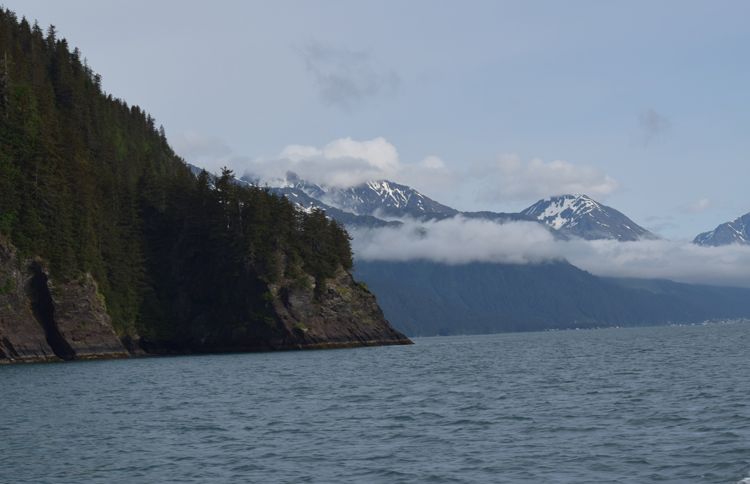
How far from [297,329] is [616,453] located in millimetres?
125150

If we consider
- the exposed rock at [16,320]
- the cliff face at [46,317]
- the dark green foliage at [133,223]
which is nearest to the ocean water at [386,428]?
the exposed rock at [16,320]

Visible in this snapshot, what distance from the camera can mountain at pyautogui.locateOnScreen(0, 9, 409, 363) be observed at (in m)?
128

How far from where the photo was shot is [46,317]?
126938 mm

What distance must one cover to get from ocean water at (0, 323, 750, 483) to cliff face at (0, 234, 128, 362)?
111ft

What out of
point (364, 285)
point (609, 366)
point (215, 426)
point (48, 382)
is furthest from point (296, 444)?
point (364, 285)

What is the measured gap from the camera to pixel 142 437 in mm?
48906

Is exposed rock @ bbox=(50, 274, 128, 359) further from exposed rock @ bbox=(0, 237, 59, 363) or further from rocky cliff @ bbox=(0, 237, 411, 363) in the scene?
exposed rock @ bbox=(0, 237, 59, 363)

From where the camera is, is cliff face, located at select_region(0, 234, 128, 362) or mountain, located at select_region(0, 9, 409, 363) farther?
mountain, located at select_region(0, 9, 409, 363)

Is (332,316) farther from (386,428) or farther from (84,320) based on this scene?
(386,428)

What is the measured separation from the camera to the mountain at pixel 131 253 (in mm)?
127938

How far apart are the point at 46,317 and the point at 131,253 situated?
3485 cm

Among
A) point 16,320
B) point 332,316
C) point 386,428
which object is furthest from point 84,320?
point 386,428

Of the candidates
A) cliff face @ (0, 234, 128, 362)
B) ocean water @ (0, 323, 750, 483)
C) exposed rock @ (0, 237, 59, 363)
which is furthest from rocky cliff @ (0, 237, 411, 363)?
ocean water @ (0, 323, 750, 483)

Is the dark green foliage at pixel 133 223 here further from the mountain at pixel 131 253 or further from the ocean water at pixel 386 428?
the ocean water at pixel 386 428
